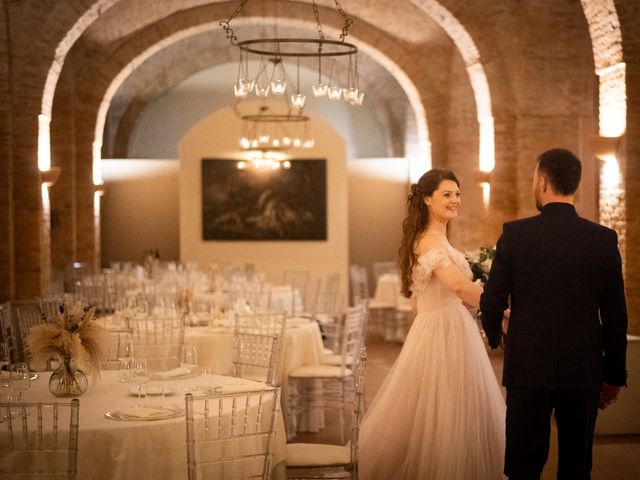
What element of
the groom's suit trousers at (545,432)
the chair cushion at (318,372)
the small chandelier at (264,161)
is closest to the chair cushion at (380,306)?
the small chandelier at (264,161)

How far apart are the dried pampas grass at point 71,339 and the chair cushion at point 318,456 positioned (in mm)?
1125

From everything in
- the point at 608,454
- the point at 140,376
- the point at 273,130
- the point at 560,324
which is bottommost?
the point at 608,454

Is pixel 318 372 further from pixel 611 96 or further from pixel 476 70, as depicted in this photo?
pixel 476 70

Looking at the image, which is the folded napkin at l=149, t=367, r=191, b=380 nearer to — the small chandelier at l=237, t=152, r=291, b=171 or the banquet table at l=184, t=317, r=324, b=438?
the banquet table at l=184, t=317, r=324, b=438

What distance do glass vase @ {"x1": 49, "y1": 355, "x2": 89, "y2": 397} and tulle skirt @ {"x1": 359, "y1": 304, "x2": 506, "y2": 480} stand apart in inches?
61.7

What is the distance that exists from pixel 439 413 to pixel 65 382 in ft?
6.40

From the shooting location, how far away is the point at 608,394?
13.5ft

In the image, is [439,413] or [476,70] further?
[476,70]

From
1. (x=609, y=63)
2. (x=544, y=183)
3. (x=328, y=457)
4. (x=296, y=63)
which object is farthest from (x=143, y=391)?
(x=296, y=63)

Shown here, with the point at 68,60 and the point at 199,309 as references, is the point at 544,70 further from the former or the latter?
the point at 68,60

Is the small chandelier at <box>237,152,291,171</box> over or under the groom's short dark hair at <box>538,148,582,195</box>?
over

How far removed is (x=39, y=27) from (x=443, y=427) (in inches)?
369

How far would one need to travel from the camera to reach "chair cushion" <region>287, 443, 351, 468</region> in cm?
512

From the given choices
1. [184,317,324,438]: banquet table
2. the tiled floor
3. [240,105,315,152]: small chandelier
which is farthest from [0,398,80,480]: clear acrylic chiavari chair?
[240,105,315,152]: small chandelier
